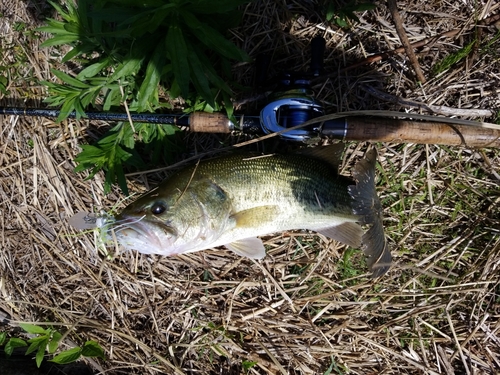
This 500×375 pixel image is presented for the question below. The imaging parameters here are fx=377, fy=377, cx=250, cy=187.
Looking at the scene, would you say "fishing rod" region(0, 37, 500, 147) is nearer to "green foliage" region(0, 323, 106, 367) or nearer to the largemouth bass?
the largemouth bass

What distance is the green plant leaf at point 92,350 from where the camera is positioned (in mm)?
3951

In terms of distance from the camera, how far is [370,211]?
2.97 m

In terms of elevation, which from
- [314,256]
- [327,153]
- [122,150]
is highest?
[122,150]

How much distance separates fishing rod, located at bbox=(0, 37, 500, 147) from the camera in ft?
9.99

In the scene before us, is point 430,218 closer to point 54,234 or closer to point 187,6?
point 187,6

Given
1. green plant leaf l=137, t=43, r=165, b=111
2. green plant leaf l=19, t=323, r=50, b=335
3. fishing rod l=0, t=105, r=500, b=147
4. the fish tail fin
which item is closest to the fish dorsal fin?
fishing rod l=0, t=105, r=500, b=147

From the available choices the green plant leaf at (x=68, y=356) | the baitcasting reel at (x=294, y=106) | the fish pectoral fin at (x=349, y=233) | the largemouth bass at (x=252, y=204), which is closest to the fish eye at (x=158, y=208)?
the largemouth bass at (x=252, y=204)

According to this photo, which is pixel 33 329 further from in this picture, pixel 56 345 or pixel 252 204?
pixel 252 204

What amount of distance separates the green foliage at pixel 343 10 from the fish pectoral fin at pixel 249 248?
2.09m

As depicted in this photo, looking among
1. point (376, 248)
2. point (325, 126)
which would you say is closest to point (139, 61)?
point (325, 126)

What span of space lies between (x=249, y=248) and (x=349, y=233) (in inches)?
35.1

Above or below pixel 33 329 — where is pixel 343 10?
above

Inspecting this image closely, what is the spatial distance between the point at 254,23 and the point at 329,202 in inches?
73.2

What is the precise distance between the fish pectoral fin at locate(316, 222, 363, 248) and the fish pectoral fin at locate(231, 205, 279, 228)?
60 cm
